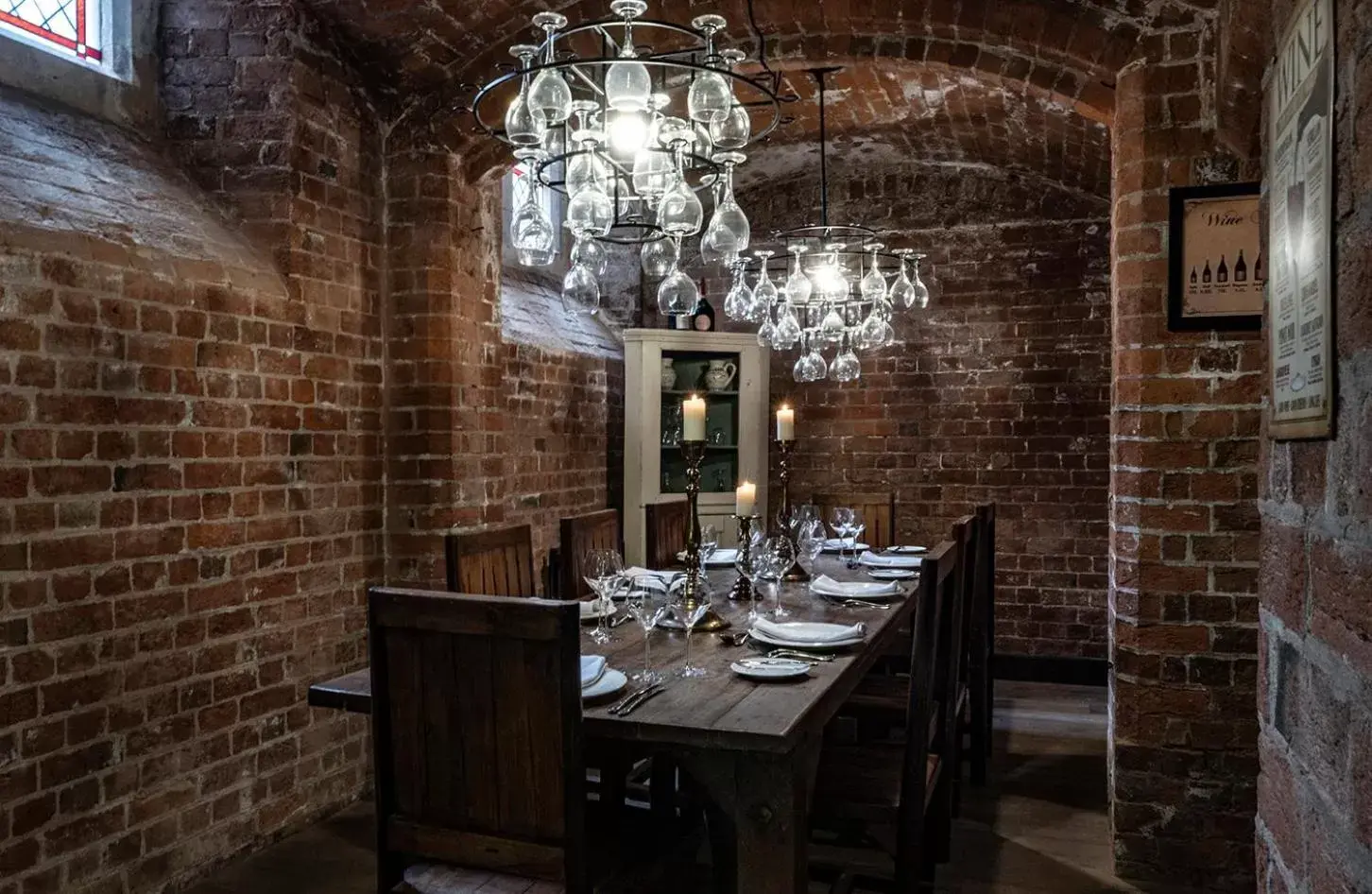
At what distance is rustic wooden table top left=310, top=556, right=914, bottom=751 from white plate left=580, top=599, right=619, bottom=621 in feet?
0.16

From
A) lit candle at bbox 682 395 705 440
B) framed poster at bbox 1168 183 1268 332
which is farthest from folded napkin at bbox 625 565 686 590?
framed poster at bbox 1168 183 1268 332

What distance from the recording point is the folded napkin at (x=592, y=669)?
218 cm

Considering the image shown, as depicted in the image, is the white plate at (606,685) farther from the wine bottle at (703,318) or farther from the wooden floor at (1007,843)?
the wine bottle at (703,318)

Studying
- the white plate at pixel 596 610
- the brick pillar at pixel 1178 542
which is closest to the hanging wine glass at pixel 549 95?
the white plate at pixel 596 610

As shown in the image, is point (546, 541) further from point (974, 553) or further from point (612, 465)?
point (974, 553)

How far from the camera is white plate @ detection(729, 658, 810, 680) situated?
2297 mm

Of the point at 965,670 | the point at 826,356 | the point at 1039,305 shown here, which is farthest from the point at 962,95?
the point at 965,670

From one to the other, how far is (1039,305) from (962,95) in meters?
1.66

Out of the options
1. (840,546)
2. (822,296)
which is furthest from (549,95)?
(840,546)

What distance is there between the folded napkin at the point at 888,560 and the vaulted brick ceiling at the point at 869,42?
5.89 feet

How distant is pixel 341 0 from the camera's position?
3566mm

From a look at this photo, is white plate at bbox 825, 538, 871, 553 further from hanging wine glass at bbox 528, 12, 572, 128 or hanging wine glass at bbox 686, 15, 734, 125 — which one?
hanging wine glass at bbox 528, 12, 572, 128

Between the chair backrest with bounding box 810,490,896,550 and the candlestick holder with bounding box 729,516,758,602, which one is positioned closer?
the candlestick holder with bounding box 729,516,758,602

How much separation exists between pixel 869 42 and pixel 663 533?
215cm
